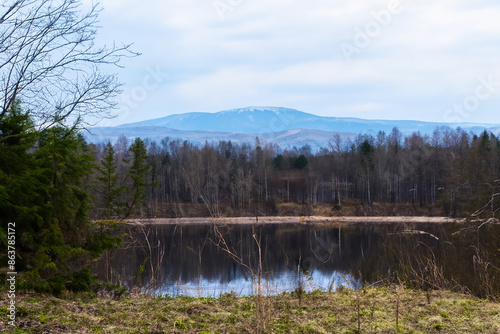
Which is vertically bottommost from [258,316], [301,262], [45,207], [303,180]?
[301,262]

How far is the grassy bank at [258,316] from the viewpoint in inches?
195

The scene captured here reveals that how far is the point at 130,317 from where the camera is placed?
541 cm

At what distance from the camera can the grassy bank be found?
4.96 metres

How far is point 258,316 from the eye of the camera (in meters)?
4.58

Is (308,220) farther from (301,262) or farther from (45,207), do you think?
(45,207)

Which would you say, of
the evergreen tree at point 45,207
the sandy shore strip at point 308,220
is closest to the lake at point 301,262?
the evergreen tree at point 45,207

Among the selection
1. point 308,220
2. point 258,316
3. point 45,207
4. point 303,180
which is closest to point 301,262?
point 45,207

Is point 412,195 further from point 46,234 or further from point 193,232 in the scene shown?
point 46,234

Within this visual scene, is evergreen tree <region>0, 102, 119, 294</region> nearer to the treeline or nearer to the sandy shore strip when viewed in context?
the sandy shore strip

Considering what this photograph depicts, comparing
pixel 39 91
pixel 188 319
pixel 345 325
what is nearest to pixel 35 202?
pixel 39 91

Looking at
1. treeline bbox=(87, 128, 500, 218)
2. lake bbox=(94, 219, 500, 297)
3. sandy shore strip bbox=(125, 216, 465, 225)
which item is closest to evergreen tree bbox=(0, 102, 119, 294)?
lake bbox=(94, 219, 500, 297)

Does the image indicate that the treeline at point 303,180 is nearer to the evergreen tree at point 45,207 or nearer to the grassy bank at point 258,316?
the evergreen tree at point 45,207

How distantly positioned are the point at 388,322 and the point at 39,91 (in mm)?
5654

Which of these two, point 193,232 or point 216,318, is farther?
point 193,232
